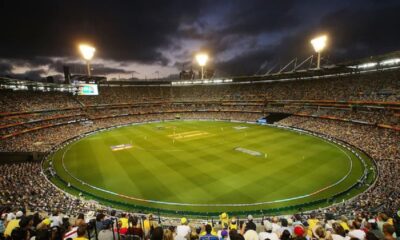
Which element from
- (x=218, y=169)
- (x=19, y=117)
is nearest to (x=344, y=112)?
(x=218, y=169)

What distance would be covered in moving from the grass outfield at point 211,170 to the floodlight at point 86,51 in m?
28.1

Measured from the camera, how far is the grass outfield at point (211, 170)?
22391mm

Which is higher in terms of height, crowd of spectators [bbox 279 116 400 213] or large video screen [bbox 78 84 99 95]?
large video screen [bbox 78 84 99 95]

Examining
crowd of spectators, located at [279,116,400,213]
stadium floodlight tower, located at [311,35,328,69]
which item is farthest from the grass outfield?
stadium floodlight tower, located at [311,35,328,69]

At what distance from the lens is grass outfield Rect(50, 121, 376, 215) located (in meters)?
22.4

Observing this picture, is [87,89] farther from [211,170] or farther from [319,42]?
[319,42]

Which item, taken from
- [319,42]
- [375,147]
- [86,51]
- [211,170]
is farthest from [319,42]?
[86,51]

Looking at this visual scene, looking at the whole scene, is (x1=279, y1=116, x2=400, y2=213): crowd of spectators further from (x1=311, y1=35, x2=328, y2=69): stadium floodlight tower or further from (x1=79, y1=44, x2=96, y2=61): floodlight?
(x1=79, y1=44, x2=96, y2=61): floodlight

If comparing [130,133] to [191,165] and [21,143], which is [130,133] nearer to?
[21,143]

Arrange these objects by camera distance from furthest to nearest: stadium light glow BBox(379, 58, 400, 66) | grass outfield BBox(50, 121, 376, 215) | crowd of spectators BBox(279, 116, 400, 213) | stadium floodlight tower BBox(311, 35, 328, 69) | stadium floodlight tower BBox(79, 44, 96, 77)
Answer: stadium floodlight tower BBox(79, 44, 96, 77), stadium floodlight tower BBox(311, 35, 328, 69), stadium light glow BBox(379, 58, 400, 66), grass outfield BBox(50, 121, 376, 215), crowd of spectators BBox(279, 116, 400, 213)

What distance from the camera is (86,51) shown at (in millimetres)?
61469

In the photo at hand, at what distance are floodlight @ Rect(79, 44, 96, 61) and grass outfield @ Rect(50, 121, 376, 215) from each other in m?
28.1

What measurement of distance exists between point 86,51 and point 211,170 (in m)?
54.2

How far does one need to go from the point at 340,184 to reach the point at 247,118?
44862mm
